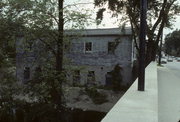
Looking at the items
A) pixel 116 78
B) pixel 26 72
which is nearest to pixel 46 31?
pixel 116 78

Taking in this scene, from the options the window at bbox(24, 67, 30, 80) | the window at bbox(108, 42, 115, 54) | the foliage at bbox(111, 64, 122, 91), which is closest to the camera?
the foliage at bbox(111, 64, 122, 91)

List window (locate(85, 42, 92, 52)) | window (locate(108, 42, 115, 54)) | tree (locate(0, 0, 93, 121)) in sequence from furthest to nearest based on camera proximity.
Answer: window (locate(85, 42, 92, 52)) → window (locate(108, 42, 115, 54)) → tree (locate(0, 0, 93, 121))

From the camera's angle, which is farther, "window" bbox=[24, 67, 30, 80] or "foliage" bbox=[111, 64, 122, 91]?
"window" bbox=[24, 67, 30, 80]

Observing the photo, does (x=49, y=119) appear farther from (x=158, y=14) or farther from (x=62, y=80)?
(x=158, y=14)

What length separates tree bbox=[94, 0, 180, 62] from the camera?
20062 mm

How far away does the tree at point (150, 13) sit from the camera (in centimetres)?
2006

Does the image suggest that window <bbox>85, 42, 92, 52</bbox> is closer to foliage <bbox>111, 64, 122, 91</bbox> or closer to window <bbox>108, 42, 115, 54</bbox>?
window <bbox>108, 42, 115, 54</bbox>

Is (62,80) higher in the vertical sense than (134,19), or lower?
lower

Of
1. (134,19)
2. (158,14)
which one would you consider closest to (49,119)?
(134,19)

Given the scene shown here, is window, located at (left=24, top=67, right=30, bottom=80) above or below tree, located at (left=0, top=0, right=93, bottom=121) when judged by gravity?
below

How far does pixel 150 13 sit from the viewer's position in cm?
2122

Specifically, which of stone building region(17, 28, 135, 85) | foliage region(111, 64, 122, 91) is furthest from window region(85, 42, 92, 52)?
foliage region(111, 64, 122, 91)

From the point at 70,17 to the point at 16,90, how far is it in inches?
188

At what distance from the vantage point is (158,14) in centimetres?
2083
